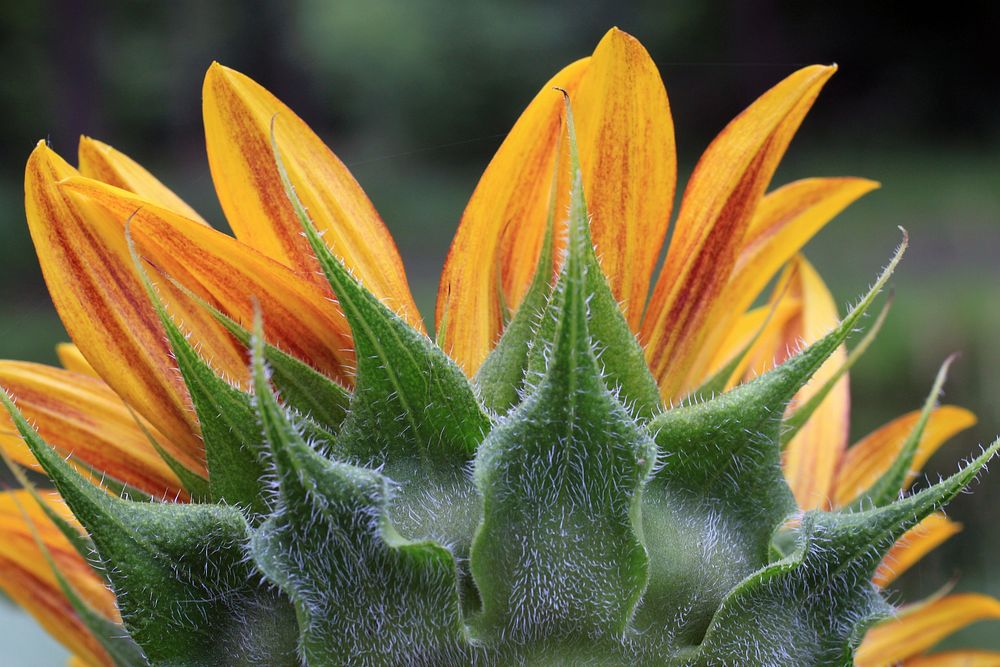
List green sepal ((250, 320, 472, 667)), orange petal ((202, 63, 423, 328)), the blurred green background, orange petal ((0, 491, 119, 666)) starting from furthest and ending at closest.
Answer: the blurred green background, orange petal ((0, 491, 119, 666)), orange petal ((202, 63, 423, 328)), green sepal ((250, 320, 472, 667))

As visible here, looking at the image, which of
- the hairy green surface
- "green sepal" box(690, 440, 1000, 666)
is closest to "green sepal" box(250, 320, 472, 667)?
the hairy green surface

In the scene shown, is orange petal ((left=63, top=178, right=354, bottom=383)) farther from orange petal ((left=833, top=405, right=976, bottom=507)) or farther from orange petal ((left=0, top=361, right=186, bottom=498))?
orange petal ((left=833, top=405, right=976, bottom=507))

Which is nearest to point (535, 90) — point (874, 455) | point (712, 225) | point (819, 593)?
point (874, 455)

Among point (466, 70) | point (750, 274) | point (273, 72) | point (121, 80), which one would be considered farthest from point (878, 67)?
point (750, 274)

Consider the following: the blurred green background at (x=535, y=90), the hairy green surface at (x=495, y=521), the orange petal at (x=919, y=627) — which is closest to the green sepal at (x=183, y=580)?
the hairy green surface at (x=495, y=521)

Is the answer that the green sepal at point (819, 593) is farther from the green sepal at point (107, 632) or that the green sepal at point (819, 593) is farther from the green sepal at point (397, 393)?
the green sepal at point (107, 632)

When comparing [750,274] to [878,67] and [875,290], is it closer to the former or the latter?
[875,290]

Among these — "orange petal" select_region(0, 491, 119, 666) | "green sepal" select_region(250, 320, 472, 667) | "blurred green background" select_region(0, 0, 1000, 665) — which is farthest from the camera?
"blurred green background" select_region(0, 0, 1000, 665)

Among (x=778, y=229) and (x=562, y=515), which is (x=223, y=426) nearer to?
(x=562, y=515)

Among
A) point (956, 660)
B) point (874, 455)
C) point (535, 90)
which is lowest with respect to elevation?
point (535, 90)
